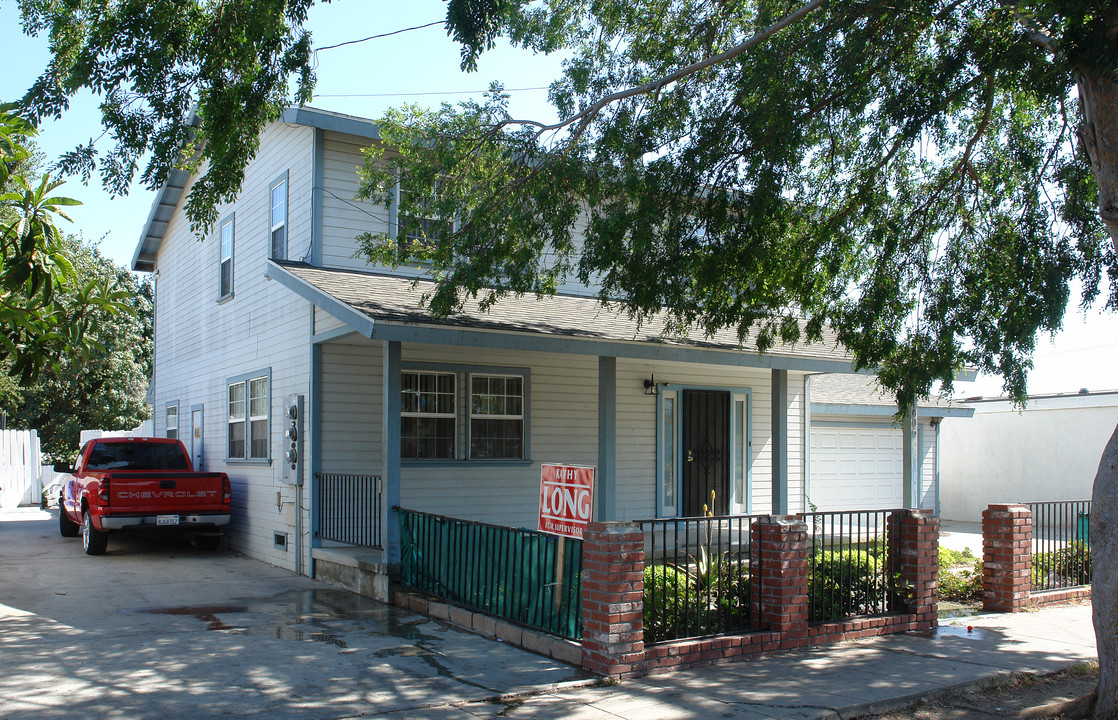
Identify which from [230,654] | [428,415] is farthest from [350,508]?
[230,654]

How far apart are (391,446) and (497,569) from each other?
2345 millimetres

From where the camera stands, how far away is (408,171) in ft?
32.4

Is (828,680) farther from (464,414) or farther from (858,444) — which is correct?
(858,444)

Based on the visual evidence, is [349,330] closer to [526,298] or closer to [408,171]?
[408,171]

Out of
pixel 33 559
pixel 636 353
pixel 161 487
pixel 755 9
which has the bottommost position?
pixel 33 559

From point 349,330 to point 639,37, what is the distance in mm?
4737

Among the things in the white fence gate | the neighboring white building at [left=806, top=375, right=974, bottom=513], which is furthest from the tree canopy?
the white fence gate

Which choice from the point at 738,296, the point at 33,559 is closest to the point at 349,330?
the point at 738,296

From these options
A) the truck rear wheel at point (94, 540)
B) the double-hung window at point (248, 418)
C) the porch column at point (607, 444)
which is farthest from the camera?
the truck rear wheel at point (94, 540)

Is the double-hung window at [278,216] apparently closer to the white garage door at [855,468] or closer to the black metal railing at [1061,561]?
the black metal railing at [1061,561]

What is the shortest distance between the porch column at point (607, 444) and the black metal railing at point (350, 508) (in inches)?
107

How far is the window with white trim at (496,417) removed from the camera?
42.5 feet

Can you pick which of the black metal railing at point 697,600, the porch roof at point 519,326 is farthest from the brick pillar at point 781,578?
the porch roof at point 519,326

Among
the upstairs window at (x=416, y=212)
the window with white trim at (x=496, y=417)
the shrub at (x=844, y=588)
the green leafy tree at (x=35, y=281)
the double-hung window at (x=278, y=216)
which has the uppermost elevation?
the double-hung window at (x=278, y=216)
